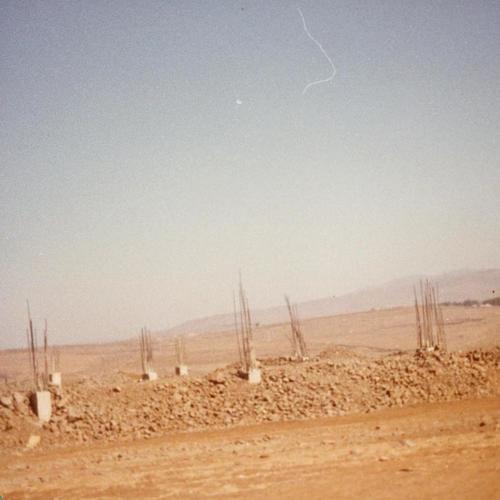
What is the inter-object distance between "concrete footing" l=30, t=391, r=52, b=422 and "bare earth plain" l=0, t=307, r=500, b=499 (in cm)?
23

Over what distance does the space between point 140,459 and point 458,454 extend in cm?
614

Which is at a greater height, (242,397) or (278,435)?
(242,397)

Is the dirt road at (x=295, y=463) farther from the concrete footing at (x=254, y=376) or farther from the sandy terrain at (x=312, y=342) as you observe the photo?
A: the sandy terrain at (x=312, y=342)

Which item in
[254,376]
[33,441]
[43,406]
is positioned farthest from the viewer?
[254,376]

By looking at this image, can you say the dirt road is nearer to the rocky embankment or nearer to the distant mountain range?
the rocky embankment

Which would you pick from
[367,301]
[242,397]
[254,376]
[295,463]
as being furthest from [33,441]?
[367,301]

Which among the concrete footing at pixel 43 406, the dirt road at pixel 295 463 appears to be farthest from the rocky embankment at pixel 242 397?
the dirt road at pixel 295 463

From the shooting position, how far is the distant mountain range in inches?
4656

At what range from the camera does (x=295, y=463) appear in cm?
893

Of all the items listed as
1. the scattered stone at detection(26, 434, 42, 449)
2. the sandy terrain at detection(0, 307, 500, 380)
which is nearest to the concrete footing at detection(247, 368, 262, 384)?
the scattered stone at detection(26, 434, 42, 449)

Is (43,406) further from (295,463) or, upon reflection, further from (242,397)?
(295,463)

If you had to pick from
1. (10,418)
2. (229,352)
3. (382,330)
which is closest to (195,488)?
(10,418)

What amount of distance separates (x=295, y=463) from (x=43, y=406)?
8034 mm

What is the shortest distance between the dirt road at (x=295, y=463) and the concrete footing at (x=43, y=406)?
1287mm
